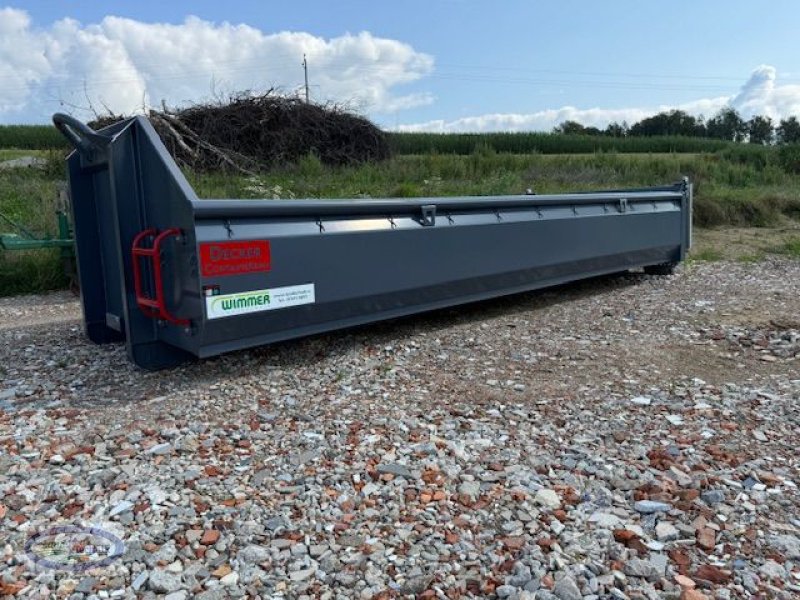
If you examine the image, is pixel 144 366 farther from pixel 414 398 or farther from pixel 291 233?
pixel 414 398

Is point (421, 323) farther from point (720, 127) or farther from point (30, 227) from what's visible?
point (720, 127)

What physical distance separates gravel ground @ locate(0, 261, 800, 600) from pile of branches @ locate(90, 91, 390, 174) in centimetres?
918

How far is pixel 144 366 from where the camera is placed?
4.51 meters

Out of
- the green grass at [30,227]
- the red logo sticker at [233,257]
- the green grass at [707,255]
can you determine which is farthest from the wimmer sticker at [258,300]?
the green grass at [707,255]

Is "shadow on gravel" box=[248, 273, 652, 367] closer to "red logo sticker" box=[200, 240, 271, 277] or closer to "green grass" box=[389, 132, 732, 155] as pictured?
"red logo sticker" box=[200, 240, 271, 277]

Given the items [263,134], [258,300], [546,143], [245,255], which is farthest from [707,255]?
[546,143]

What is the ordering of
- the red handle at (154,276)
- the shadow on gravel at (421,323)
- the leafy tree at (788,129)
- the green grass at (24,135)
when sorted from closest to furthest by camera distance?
the red handle at (154,276) → the shadow on gravel at (421,323) → the green grass at (24,135) → the leafy tree at (788,129)

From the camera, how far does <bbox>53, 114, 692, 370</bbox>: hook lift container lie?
411 cm

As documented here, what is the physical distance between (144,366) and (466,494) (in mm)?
2551

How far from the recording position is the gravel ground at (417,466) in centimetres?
241

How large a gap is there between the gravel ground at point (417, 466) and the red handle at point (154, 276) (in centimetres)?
44

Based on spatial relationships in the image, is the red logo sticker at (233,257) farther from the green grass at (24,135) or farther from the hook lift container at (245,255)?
the green grass at (24,135)

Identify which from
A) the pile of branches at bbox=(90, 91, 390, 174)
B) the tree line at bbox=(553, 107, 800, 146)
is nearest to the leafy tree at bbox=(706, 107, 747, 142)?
the tree line at bbox=(553, 107, 800, 146)

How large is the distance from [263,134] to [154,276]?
11854 millimetres
